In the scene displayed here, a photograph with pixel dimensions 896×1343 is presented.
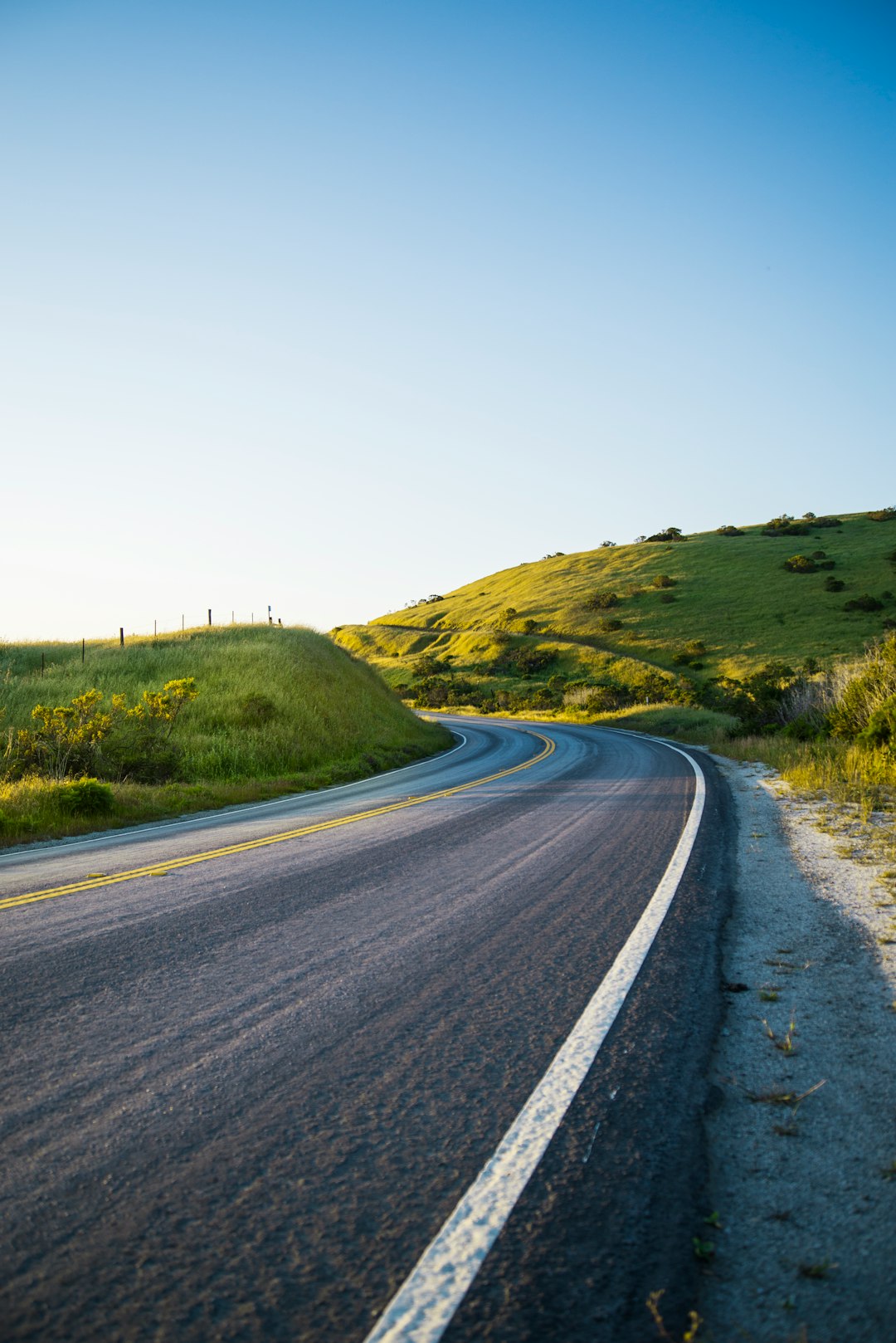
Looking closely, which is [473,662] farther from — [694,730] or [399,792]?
[399,792]

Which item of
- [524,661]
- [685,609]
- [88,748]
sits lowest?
[88,748]

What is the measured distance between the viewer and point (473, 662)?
2756 inches

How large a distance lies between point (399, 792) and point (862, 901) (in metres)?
9.07

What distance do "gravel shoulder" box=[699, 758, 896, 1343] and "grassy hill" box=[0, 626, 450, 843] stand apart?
9.05m

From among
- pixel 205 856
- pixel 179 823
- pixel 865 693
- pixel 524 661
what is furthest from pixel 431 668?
pixel 205 856

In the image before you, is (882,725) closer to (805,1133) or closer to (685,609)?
(805,1133)

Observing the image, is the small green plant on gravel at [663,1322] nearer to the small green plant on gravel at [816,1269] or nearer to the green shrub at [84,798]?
the small green plant on gravel at [816,1269]

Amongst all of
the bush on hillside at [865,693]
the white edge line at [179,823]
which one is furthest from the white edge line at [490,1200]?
the bush on hillside at [865,693]

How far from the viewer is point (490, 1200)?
2.24m

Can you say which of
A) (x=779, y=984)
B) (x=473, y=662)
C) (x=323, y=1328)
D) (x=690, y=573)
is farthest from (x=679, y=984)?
(x=690, y=573)

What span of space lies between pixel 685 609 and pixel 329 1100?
68.3 m

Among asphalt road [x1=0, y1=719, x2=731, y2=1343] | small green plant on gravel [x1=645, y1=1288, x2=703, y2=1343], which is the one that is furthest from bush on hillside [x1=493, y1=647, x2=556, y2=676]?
small green plant on gravel [x1=645, y1=1288, x2=703, y2=1343]

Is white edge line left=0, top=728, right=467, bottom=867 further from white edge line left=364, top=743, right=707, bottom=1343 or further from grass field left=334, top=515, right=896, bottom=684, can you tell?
grass field left=334, top=515, right=896, bottom=684

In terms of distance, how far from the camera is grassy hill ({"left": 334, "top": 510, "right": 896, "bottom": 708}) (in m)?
55.5
